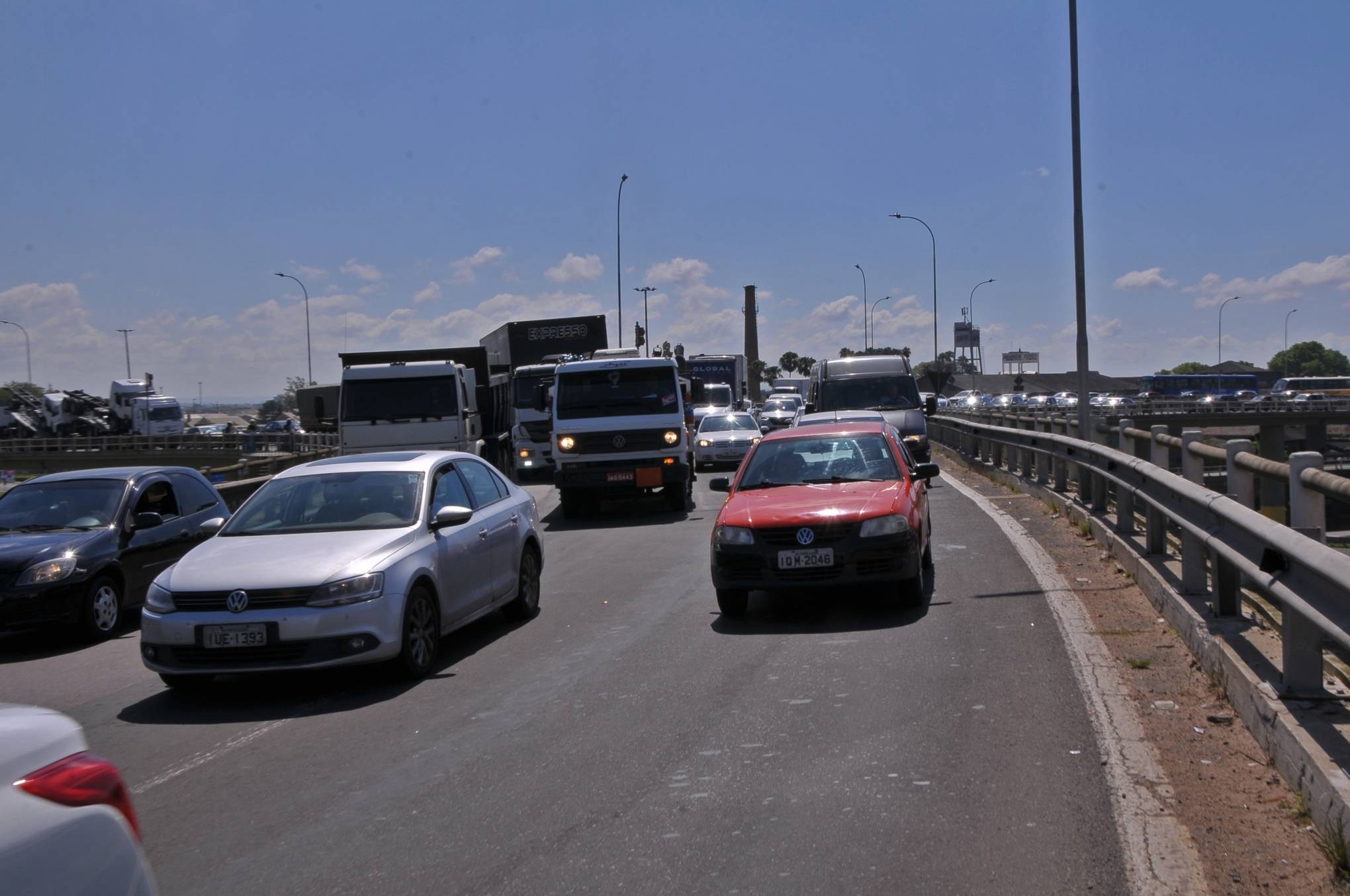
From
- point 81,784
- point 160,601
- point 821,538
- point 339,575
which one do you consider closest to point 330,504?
point 339,575

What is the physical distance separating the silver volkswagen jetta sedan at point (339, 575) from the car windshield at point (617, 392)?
941 centimetres

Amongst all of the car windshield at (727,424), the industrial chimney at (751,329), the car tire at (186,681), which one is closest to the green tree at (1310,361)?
the industrial chimney at (751,329)

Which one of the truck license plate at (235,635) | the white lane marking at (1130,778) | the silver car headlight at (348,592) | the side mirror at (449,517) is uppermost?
the side mirror at (449,517)

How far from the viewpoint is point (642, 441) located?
62.7 feet

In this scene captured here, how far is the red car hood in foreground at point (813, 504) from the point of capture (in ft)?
31.4

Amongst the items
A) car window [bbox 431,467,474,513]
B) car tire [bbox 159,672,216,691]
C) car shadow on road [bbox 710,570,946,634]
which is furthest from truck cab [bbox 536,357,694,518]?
car tire [bbox 159,672,216,691]

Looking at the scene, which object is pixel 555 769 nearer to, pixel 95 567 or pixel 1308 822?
pixel 1308 822

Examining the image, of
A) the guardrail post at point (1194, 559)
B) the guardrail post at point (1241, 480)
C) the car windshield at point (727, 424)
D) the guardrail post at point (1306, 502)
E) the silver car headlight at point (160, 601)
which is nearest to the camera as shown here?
the guardrail post at point (1306, 502)

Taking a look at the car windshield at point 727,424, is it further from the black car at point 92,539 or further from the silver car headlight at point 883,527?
the silver car headlight at point 883,527

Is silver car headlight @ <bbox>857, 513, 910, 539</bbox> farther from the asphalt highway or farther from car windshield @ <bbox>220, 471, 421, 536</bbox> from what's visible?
car windshield @ <bbox>220, 471, 421, 536</bbox>

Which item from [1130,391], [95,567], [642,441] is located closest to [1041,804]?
[95,567]

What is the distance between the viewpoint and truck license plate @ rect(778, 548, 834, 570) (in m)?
9.44

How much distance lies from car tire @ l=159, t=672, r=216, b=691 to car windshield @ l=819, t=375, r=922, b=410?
17.7 m

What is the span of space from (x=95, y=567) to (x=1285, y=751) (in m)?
9.25
